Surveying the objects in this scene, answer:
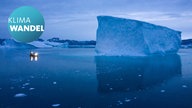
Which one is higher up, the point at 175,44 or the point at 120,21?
the point at 120,21

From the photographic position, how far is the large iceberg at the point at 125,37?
25.6 meters

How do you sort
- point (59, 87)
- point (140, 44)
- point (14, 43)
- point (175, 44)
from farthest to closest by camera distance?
point (14, 43) → point (175, 44) → point (140, 44) → point (59, 87)

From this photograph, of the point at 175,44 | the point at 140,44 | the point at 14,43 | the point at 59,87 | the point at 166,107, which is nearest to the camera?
the point at 166,107

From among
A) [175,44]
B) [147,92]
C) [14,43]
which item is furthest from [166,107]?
[14,43]

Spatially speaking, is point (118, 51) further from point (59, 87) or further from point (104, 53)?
point (59, 87)

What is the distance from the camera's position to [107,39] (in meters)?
26.3

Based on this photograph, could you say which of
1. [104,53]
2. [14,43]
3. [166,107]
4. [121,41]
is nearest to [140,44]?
[121,41]

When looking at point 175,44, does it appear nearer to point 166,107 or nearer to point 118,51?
point 118,51

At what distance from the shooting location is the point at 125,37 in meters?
25.7

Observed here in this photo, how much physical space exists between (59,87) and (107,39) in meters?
17.0

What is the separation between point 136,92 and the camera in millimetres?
9078

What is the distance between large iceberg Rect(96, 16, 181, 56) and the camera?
25641mm

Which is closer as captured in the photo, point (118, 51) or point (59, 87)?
point (59, 87)

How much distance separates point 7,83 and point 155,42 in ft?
66.9
